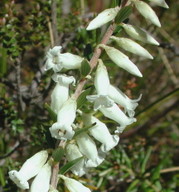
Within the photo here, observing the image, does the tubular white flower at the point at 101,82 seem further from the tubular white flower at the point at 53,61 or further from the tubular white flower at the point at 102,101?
the tubular white flower at the point at 53,61

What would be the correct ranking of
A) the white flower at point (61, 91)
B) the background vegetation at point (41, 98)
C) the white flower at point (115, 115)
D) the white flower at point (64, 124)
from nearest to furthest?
the white flower at point (64, 124) < the white flower at point (61, 91) < the white flower at point (115, 115) < the background vegetation at point (41, 98)

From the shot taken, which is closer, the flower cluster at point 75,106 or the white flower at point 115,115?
the flower cluster at point 75,106

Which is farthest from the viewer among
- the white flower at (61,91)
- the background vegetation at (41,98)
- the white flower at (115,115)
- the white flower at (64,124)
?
the background vegetation at (41,98)

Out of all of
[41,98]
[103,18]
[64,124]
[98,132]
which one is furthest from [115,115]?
[41,98]

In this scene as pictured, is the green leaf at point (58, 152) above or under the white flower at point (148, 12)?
under

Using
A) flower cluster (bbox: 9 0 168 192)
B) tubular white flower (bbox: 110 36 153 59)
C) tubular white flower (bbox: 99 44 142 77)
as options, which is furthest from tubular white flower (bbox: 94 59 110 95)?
tubular white flower (bbox: 110 36 153 59)

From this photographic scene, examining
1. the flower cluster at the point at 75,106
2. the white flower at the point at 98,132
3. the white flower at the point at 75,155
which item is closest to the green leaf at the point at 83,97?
the flower cluster at the point at 75,106

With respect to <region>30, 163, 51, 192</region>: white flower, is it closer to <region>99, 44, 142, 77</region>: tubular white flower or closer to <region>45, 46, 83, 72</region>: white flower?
<region>45, 46, 83, 72</region>: white flower
